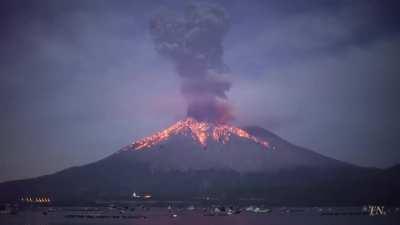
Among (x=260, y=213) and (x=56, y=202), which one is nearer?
(x=260, y=213)

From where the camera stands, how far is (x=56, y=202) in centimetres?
13150

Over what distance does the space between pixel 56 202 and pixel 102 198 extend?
992cm

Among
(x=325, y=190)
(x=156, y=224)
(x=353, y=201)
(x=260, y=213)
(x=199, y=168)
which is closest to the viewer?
(x=156, y=224)

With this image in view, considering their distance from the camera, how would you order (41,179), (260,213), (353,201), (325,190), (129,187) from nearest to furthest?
(260,213) → (353,201) → (325,190) → (129,187) → (41,179)

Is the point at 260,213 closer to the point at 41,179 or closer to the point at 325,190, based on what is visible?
the point at 325,190

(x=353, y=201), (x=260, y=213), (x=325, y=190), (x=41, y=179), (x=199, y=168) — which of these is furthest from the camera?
(x=41, y=179)

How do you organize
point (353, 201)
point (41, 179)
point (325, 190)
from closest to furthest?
point (353, 201) → point (325, 190) → point (41, 179)

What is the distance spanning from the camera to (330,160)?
504 ft

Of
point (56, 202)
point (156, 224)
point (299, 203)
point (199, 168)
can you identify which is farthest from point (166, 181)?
point (156, 224)

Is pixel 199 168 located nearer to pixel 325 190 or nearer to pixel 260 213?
pixel 325 190

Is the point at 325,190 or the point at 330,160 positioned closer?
the point at 325,190

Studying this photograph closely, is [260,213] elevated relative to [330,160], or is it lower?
lower

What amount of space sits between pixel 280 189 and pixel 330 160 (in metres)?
25.6

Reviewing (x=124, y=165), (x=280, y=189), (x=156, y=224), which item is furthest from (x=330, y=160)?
(x=156, y=224)
